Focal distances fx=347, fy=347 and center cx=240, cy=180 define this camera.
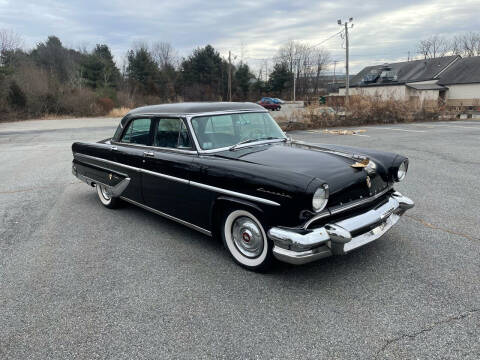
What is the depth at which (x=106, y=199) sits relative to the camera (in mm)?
5570

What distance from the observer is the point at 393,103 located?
20.9 m

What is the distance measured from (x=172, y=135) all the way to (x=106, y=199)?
2.10 meters

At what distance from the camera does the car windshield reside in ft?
13.0

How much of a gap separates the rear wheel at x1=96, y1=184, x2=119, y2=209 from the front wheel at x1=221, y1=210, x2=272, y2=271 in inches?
98.1

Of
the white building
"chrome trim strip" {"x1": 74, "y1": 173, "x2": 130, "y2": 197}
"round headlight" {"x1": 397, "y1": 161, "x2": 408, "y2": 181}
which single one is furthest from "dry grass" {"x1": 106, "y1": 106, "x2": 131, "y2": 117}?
"round headlight" {"x1": 397, "y1": 161, "x2": 408, "y2": 181}

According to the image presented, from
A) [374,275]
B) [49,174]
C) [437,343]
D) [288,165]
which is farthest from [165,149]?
[49,174]

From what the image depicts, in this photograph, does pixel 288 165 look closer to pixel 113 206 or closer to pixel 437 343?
pixel 437 343

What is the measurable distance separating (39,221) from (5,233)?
484mm

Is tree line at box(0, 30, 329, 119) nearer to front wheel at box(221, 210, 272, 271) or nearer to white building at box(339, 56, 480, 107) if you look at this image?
white building at box(339, 56, 480, 107)

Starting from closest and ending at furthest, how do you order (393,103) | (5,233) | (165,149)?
(165,149)
(5,233)
(393,103)

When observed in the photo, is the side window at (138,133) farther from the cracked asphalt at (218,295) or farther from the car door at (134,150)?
the cracked asphalt at (218,295)

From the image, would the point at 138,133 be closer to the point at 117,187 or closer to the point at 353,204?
the point at 117,187

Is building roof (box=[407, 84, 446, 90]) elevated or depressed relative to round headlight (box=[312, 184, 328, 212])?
elevated

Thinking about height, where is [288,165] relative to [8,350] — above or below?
above
